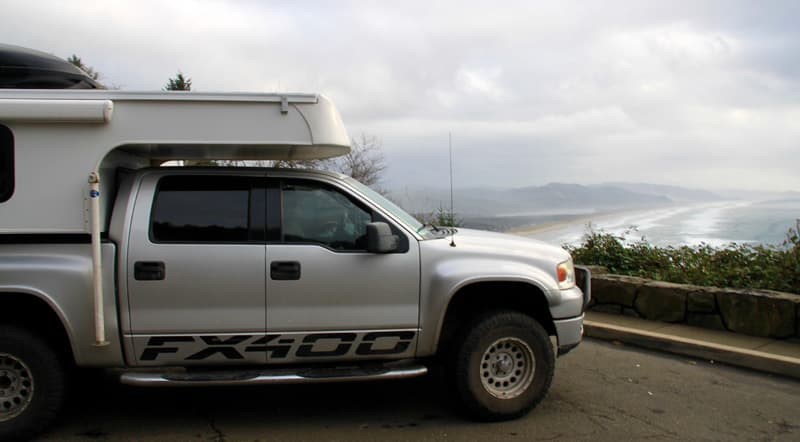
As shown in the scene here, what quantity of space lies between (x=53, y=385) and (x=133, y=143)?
68.5 inches

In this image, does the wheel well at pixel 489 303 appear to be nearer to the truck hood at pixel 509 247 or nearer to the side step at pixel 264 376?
the truck hood at pixel 509 247

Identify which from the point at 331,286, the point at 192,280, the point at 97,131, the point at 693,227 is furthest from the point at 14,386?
the point at 693,227

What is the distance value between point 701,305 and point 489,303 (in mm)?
3377

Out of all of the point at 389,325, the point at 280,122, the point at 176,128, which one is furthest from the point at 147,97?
the point at 389,325

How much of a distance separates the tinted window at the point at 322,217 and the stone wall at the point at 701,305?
4.25 metres

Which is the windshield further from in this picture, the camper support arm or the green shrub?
the green shrub

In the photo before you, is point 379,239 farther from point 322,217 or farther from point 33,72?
point 33,72

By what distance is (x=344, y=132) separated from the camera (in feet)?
14.8

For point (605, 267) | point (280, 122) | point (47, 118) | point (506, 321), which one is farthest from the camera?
point (605, 267)

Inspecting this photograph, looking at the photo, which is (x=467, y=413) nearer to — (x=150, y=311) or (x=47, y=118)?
(x=150, y=311)

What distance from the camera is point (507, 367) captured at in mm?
4551

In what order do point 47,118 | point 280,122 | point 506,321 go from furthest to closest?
point 506,321
point 280,122
point 47,118

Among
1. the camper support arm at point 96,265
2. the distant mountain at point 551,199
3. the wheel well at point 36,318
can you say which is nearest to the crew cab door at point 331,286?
the camper support arm at point 96,265

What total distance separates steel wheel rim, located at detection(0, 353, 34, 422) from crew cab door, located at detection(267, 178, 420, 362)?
1628 millimetres
